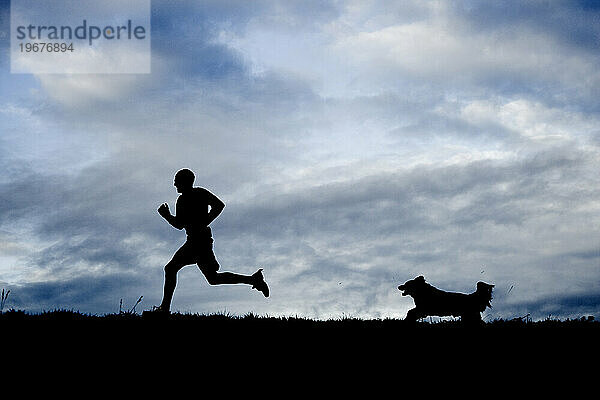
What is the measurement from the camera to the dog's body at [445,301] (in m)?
11.3

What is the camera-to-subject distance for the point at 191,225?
35.9 feet

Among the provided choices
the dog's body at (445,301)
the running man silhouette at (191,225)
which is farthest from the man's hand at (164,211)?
the dog's body at (445,301)

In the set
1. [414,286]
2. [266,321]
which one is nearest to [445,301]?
[414,286]

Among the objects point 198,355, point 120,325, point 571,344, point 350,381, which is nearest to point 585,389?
point 571,344

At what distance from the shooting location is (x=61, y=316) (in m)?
10.3

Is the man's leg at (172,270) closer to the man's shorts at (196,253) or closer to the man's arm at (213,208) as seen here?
the man's shorts at (196,253)

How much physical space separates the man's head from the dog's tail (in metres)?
5.55

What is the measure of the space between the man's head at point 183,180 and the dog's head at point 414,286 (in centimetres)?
428

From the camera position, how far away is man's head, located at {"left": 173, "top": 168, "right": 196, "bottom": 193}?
11039 millimetres

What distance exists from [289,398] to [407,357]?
7.25ft

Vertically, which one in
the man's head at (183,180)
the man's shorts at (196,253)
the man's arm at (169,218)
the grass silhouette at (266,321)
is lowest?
the grass silhouette at (266,321)

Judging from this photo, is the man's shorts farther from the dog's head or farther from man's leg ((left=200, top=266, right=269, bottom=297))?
the dog's head

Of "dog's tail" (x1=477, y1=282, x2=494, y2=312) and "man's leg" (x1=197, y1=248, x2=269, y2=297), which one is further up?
"man's leg" (x1=197, y1=248, x2=269, y2=297)

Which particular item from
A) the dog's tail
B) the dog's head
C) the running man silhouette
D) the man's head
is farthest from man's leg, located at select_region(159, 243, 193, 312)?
the dog's tail
